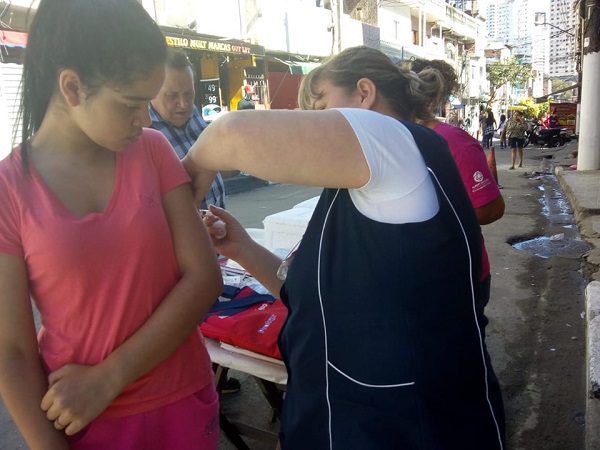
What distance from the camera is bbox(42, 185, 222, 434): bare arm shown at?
106cm

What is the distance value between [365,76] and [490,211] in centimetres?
152

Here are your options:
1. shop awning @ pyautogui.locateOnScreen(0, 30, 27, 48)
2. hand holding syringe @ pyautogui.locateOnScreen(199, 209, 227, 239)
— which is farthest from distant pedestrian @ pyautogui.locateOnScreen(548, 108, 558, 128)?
hand holding syringe @ pyautogui.locateOnScreen(199, 209, 227, 239)

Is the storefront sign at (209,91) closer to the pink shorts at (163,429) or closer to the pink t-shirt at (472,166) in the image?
the pink t-shirt at (472,166)

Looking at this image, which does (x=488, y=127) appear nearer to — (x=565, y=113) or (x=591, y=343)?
(x=565, y=113)

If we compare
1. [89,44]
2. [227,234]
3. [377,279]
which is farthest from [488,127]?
[89,44]

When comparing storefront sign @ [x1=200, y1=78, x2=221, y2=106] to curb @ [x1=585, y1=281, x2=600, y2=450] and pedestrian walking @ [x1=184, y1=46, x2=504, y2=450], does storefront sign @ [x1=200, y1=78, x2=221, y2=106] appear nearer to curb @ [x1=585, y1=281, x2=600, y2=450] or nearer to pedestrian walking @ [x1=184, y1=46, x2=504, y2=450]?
curb @ [x1=585, y1=281, x2=600, y2=450]

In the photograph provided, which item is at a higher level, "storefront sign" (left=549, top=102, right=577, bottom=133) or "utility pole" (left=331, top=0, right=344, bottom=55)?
"utility pole" (left=331, top=0, right=344, bottom=55)

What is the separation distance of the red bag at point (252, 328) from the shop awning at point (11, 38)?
9133mm

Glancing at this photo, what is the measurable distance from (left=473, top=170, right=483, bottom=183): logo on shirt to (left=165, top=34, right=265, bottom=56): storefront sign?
11.5 metres

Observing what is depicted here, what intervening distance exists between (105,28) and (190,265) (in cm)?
52

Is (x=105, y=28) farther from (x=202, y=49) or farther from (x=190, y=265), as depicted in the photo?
(x=202, y=49)

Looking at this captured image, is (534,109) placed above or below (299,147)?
below

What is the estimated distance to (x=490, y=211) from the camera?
2627 millimetres

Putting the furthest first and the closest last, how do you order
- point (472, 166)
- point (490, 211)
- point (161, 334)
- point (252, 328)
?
point (490, 211)
point (472, 166)
point (252, 328)
point (161, 334)
